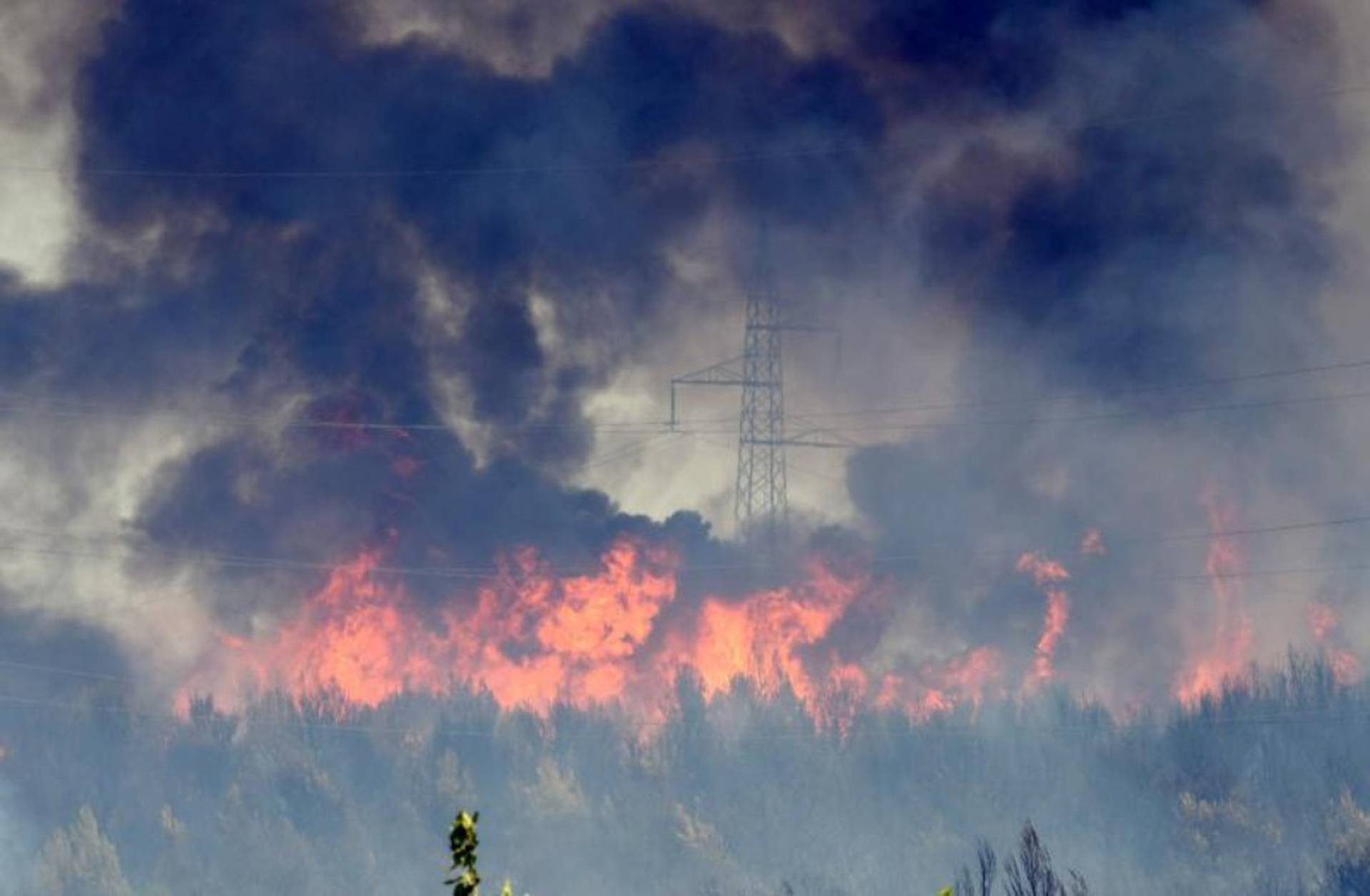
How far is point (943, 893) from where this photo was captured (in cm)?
5359

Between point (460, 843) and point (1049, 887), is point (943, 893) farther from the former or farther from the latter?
point (1049, 887)

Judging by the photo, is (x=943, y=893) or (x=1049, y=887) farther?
(x=1049, y=887)

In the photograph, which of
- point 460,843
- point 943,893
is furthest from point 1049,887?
point 460,843

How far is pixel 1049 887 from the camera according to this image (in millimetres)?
127500

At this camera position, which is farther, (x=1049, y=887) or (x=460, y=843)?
(x=1049, y=887)

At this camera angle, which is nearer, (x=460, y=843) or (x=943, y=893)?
(x=460, y=843)

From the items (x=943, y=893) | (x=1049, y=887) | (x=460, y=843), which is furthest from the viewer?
(x=1049, y=887)

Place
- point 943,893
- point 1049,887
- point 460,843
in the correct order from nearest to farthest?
point 460,843, point 943,893, point 1049,887

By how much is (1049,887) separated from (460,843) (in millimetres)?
89850

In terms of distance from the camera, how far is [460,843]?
44031 mm
